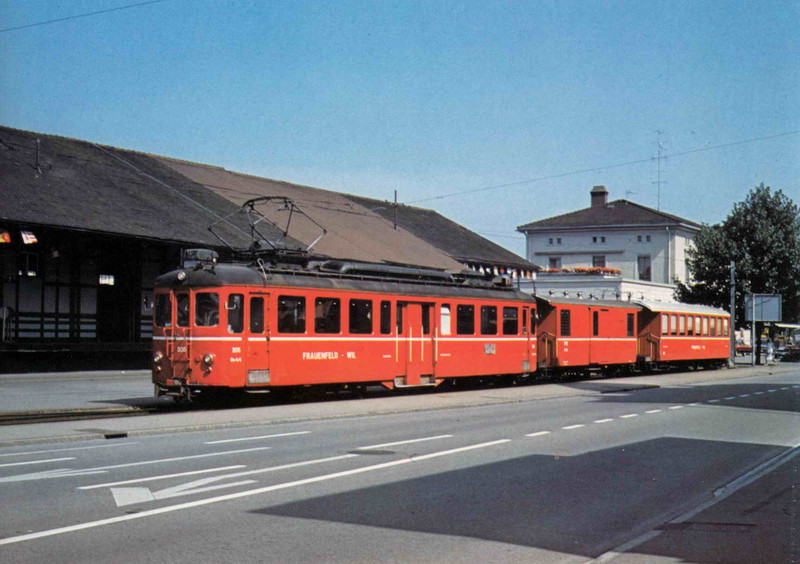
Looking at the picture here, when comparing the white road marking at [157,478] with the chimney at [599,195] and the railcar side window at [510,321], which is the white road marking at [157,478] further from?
the chimney at [599,195]

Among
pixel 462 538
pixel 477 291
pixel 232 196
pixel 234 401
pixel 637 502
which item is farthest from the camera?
pixel 232 196

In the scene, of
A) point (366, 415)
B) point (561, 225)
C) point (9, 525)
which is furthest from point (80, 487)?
point (561, 225)

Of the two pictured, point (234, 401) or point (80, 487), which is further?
point (234, 401)

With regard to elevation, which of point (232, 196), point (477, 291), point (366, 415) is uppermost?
point (232, 196)

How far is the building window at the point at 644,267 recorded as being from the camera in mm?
77375

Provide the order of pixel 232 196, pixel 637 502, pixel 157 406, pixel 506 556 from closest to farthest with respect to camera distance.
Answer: pixel 506 556
pixel 637 502
pixel 157 406
pixel 232 196

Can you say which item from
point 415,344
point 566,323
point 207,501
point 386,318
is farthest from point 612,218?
point 207,501

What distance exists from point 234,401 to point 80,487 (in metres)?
12.5

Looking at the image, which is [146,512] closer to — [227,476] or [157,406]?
[227,476]

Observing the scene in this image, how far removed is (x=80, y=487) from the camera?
9789mm

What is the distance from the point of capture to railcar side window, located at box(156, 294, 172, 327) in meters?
20.8

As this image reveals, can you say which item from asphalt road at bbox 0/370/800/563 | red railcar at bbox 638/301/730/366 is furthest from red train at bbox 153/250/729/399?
red railcar at bbox 638/301/730/366

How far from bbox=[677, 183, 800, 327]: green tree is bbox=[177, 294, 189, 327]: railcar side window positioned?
130ft

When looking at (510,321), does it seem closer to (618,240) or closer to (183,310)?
(183,310)
